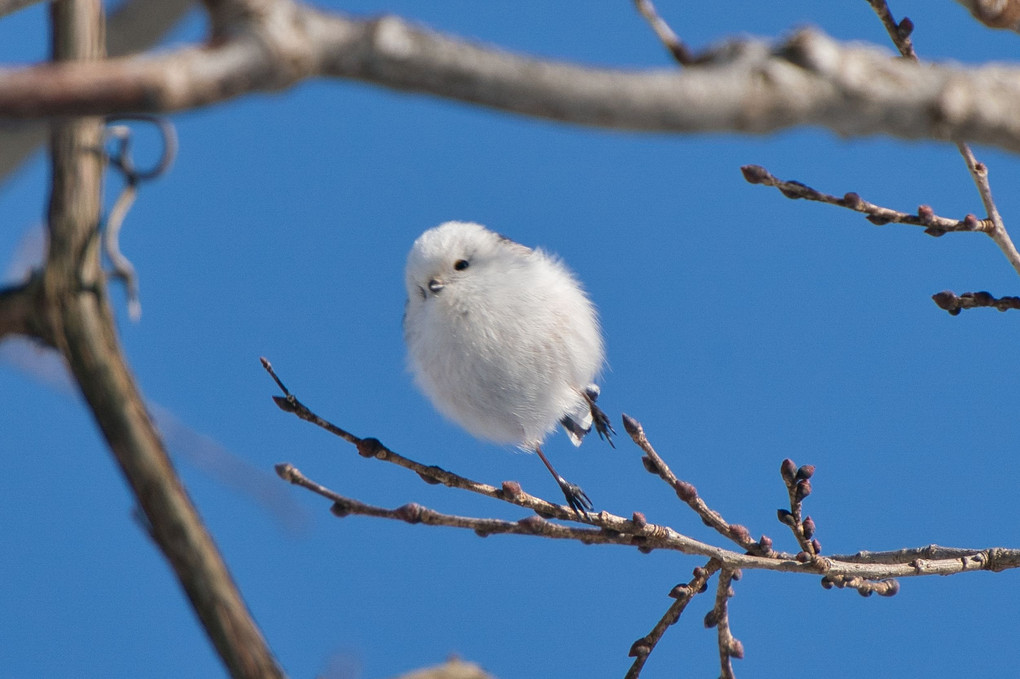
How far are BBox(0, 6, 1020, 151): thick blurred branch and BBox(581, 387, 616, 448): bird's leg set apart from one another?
1.38m

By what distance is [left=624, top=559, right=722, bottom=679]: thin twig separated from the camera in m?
1.23

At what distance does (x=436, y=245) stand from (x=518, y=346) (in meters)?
0.31

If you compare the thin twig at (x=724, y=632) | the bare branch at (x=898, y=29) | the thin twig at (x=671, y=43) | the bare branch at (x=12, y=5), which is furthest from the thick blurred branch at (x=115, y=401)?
the bare branch at (x=898, y=29)

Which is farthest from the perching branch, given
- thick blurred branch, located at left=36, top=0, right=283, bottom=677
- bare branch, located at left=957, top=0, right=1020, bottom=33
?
bare branch, located at left=957, top=0, right=1020, bottom=33

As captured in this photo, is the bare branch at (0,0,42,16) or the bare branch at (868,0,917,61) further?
the bare branch at (868,0,917,61)

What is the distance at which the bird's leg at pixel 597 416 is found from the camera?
1966mm

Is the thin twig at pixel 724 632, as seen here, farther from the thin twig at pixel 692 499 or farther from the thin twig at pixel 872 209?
the thin twig at pixel 872 209

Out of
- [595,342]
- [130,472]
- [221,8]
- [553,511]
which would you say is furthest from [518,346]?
[221,8]

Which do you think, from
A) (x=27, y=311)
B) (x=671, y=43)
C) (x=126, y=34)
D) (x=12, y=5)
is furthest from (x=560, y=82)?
(x=126, y=34)

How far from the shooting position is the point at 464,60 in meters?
0.53

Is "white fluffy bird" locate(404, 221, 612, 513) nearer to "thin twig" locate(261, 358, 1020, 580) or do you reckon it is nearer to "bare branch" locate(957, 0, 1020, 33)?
"thin twig" locate(261, 358, 1020, 580)

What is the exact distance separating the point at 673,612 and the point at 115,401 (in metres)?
0.81

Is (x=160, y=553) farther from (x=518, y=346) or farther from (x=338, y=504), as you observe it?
(x=518, y=346)

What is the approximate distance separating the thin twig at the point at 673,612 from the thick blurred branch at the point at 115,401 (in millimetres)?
601
